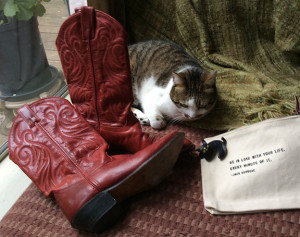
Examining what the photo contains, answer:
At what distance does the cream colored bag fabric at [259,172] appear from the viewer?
2.22 ft

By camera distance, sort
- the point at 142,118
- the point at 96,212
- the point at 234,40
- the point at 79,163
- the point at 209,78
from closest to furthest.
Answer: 1. the point at 96,212
2. the point at 79,163
3. the point at 209,78
4. the point at 142,118
5. the point at 234,40

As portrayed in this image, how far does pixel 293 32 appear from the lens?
1.08m

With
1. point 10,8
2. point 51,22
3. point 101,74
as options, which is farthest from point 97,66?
point 51,22

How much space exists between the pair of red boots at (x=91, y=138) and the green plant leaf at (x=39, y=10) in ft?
1.40

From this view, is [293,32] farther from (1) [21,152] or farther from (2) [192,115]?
(1) [21,152]

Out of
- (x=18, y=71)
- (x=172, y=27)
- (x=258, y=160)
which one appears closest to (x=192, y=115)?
(x=258, y=160)

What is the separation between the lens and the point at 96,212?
678mm

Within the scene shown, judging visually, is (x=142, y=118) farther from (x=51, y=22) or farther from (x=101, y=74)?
(x=51, y=22)

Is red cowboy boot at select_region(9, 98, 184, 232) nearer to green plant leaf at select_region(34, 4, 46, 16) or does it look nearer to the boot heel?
the boot heel

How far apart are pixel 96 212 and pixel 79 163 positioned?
16 cm

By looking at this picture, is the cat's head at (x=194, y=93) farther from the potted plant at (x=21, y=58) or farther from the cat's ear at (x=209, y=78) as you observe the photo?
the potted plant at (x=21, y=58)

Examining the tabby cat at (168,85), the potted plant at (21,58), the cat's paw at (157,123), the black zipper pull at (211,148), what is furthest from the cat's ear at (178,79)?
the potted plant at (21,58)

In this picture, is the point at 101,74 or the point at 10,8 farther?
the point at 10,8

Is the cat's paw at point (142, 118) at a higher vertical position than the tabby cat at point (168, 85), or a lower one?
lower
